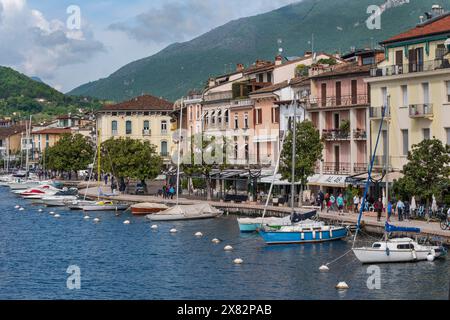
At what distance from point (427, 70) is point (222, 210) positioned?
25.6 m

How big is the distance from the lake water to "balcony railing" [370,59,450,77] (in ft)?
58.2

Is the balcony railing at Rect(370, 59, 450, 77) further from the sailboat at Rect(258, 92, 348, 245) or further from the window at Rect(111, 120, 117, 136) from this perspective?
the window at Rect(111, 120, 117, 136)

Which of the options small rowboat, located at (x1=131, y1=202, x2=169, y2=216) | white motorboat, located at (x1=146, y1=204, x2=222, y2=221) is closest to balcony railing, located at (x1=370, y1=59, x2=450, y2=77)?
white motorboat, located at (x1=146, y1=204, x2=222, y2=221)

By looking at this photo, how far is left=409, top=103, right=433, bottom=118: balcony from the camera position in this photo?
72.0m

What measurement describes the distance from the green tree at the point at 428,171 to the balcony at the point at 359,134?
17670 mm

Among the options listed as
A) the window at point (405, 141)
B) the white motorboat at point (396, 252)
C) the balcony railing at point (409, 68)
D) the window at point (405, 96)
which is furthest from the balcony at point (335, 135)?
the white motorboat at point (396, 252)

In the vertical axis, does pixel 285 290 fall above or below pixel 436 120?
below

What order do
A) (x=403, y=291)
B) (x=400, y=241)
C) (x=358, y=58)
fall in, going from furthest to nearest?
1. (x=358, y=58)
2. (x=400, y=241)
3. (x=403, y=291)


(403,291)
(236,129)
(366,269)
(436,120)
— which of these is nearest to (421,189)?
(436,120)

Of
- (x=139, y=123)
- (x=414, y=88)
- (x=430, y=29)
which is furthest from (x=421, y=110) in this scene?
(x=139, y=123)

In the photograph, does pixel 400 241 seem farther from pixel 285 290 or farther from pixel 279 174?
pixel 279 174

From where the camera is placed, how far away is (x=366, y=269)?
5056 centimetres

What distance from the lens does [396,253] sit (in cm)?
5228

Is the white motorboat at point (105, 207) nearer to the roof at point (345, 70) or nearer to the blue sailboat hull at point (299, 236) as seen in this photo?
the roof at point (345, 70)
